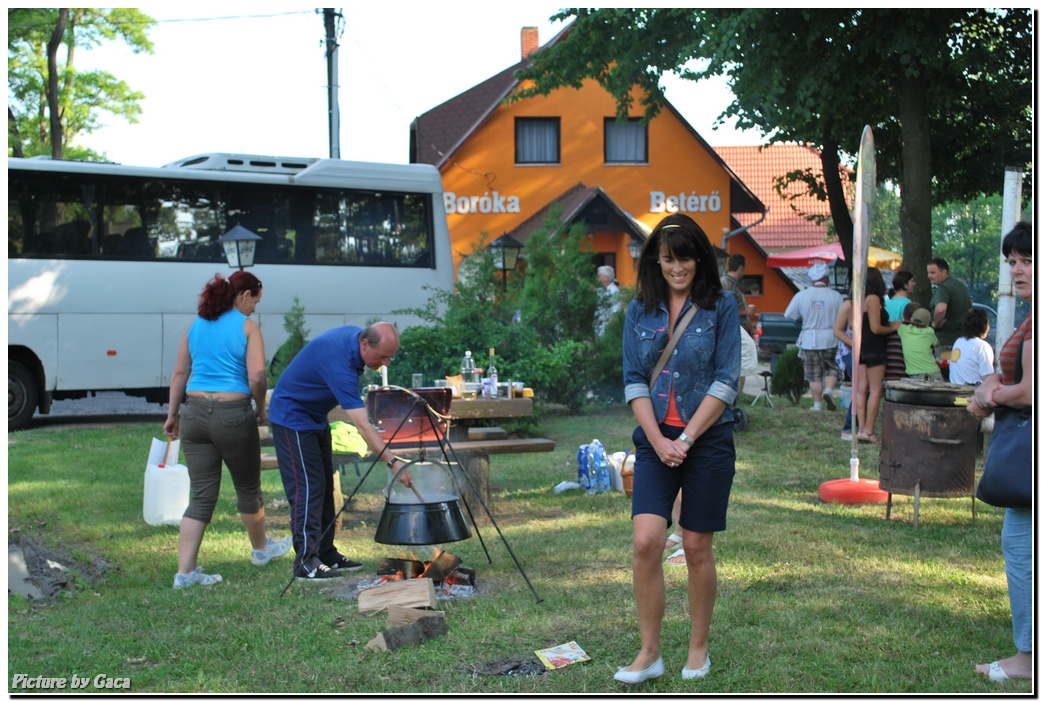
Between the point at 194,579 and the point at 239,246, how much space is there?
8.15 m

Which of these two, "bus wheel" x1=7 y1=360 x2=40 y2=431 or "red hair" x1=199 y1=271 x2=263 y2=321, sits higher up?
"red hair" x1=199 y1=271 x2=263 y2=321

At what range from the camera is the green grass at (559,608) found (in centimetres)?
430

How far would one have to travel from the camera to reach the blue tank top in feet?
19.0

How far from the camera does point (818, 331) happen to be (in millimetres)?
12641

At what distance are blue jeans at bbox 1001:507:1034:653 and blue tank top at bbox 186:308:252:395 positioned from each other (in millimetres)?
3911

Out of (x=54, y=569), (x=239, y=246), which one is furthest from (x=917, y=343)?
(x=239, y=246)

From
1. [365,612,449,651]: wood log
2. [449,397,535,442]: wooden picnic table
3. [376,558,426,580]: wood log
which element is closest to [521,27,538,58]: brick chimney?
[449,397,535,442]: wooden picnic table

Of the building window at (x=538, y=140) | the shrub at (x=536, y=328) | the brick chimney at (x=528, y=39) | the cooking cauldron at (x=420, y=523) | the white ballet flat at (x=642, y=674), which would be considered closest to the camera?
the white ballet flat at (x=642, y=674)

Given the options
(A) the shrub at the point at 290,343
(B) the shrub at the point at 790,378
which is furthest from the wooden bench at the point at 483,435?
(B) the shrub at the point at 790,378

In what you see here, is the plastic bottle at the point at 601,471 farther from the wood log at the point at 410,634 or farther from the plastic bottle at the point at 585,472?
the wood log at the point at 410,634

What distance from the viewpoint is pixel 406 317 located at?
15500mm

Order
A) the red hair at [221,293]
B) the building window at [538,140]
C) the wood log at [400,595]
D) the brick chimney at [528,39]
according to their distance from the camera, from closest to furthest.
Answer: the wood log at [400,595]
the red hair at [221,293]
the building window at [538,140]
the brick chimney at [528,39]

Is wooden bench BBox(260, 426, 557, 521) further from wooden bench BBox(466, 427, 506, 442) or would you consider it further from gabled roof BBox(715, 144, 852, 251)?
gabled roof BBox(715, 144, 852, 251)

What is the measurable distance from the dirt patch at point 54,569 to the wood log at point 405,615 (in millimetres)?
2042
